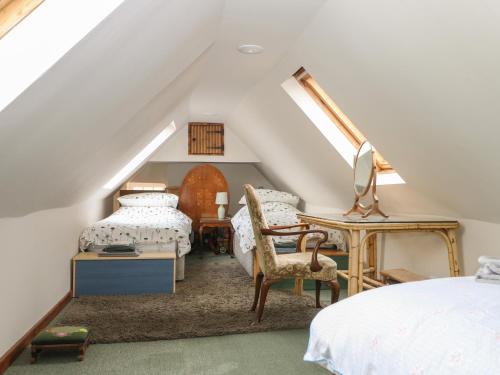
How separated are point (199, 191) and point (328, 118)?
3212 millimetres

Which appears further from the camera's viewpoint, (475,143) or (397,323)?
(475,143)

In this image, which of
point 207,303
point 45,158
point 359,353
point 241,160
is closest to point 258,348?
point 207,303

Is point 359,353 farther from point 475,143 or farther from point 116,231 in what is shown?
point 116,231

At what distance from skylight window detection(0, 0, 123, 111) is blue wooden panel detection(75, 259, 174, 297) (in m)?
2.74

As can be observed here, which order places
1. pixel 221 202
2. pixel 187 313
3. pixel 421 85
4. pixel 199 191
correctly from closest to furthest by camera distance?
pixel 421 85 → pixel 187 313 → pixel 221 202 → pixel 199 191

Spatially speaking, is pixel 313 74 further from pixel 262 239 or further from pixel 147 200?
pixel 147 200

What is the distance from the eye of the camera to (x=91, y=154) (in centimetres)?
286

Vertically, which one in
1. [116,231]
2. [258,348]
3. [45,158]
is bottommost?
[258,348]

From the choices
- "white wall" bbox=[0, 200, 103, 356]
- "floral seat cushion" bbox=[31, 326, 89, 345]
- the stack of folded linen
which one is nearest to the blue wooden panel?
"white wall" bbox=[0, 200, 103, 356]

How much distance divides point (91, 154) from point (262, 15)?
145 cm

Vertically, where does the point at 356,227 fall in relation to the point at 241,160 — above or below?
below

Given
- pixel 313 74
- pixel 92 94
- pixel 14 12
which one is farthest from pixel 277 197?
pixel 14 12

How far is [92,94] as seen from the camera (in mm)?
1930

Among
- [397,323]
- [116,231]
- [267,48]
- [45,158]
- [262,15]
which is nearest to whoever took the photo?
[397,323]
